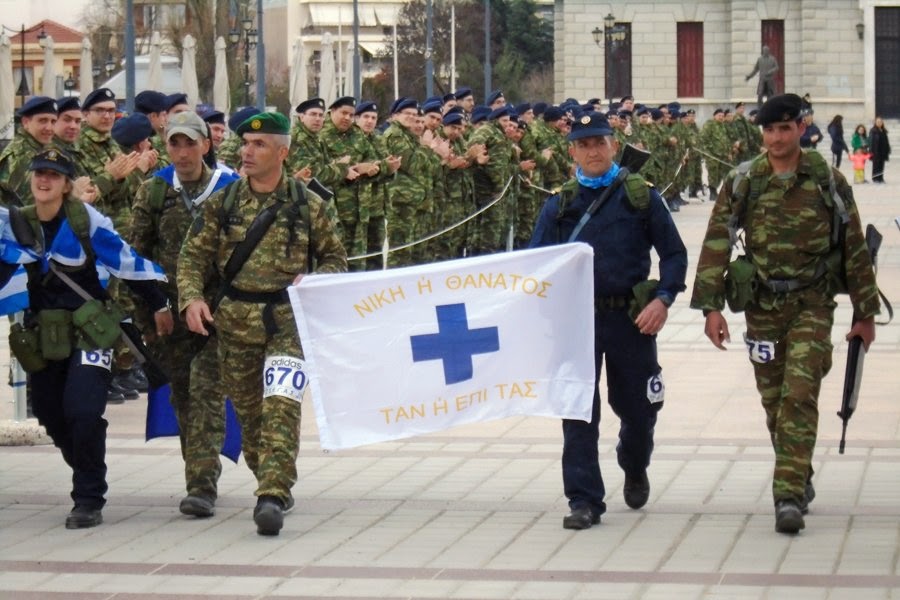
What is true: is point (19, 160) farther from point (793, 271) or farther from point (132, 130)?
point (793, 271)

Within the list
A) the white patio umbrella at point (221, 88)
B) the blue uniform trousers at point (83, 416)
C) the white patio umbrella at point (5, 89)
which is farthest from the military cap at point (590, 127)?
the white patio umbrella at point (221, 88)

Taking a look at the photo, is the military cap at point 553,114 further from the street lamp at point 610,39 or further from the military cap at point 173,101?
the street lamp at point 610,39

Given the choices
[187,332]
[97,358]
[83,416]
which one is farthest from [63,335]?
[187,332]

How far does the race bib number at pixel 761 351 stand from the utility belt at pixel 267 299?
2101mm

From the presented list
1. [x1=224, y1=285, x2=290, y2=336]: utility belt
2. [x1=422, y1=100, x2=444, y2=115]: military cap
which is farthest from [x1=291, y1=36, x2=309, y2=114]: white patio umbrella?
[x1=224, y1=285, x2=290, y2=336]: utility belt

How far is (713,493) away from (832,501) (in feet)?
1.98

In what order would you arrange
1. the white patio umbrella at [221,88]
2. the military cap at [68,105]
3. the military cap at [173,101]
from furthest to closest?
the white patio umbrella at [221,88] < the military cap at [173,101] < the military cap at [68,105]

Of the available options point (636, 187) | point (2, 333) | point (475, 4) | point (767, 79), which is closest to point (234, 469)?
point (636, 187)

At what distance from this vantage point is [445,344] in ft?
29.5

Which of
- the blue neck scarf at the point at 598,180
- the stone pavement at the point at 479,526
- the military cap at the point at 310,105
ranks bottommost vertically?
the stone pavement at the point at 479,526

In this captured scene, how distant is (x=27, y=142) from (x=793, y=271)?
5.47m

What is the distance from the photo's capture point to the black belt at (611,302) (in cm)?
901

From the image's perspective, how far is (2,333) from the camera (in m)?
17.9

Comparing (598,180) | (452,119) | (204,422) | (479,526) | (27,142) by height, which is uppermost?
(452,119)
